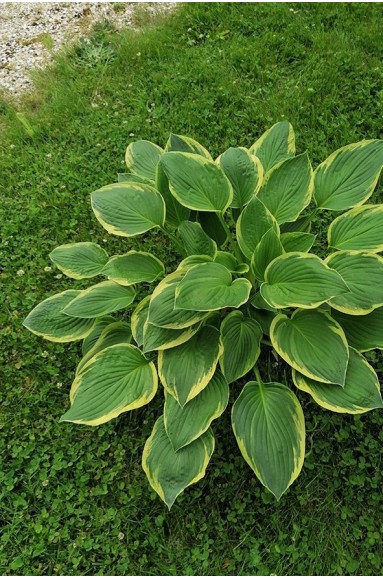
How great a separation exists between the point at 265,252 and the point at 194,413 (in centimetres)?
66

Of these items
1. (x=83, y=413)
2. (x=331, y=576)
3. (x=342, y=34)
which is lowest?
(x=331, y=576)

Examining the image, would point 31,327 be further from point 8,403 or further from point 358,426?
point 358,426

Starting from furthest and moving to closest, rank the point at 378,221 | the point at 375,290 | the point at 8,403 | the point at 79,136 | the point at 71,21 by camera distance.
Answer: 1. the point at 71,21
2. the point at 79,136
3. the point at 8,403
4. the point at 378,221
5. the point at 375,290

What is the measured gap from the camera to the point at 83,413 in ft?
6.73

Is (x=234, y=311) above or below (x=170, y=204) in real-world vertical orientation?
below

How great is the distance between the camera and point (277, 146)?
8.27 feet

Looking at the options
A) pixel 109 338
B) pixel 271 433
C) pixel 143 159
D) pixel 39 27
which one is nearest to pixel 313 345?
pixel 271 433

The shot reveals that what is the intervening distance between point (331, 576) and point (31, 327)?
61.5 inches

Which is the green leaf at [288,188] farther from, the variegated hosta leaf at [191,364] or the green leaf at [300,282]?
the variegated hosta leaf at [191,364]

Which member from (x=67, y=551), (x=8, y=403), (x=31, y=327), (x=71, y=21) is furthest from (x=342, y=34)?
(x=67, y=551)

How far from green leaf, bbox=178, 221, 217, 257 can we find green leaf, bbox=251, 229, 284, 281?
0.67 feet

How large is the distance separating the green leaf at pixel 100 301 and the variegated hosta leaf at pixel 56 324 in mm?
121

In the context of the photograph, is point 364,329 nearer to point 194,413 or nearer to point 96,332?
point 194,413

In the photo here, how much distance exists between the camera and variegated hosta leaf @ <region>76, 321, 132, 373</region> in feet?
7.77
